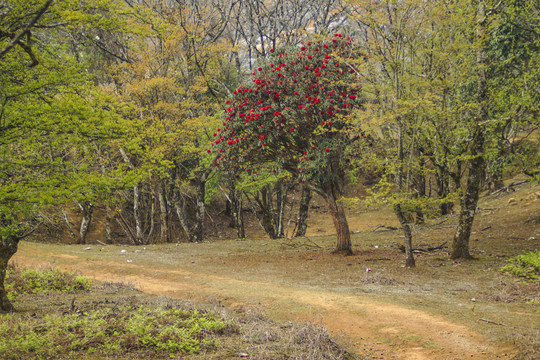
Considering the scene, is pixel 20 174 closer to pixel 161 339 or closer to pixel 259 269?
pixel 161 339

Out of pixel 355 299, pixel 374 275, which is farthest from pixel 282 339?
pixel 374 275

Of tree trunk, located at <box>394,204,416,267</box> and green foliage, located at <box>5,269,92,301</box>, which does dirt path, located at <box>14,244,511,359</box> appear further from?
tree trunk, located at <box>394,204,416,267</box>

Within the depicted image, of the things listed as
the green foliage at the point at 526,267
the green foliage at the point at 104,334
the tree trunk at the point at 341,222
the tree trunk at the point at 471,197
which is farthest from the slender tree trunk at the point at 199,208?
the green foliage at the point at 104,334

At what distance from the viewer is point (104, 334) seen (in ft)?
18.3

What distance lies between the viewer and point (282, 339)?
582 centimetres

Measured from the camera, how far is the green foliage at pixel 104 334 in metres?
5.04

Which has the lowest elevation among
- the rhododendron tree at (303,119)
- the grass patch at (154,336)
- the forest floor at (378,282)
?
the forest floor at (378,282)

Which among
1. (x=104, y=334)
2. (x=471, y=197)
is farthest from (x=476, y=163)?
(x=104, y=334)

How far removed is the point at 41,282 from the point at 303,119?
9301mm

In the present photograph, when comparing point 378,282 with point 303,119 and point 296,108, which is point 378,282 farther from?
point 296,108

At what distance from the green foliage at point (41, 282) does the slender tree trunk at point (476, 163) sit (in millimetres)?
11086

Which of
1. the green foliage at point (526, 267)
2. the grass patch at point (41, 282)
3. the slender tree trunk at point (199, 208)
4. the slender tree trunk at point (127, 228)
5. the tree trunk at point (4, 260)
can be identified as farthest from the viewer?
the slender tree trunk at point (199, 208)

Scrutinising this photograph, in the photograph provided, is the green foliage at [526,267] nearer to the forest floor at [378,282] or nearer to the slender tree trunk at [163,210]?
the forest floor at [378,282]

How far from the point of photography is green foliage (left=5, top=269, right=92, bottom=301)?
9539 millimetres
